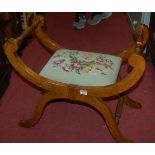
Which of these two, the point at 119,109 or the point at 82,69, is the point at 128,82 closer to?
the point at 82,69

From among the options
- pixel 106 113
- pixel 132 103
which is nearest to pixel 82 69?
pixel 106 113

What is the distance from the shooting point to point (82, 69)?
141cm

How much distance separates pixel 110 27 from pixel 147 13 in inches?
34.5

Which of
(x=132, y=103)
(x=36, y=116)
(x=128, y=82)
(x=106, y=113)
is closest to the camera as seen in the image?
(x=128, y=82)

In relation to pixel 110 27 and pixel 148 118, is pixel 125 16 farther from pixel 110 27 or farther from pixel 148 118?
pixel 148 118

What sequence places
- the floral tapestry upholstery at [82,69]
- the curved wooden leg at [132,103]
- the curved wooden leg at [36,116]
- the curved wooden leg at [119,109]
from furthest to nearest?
the curved wooden leg at [132,103] → the curved wooden leg at [119,109] → the curved wooden leg at [36,116] → the floral tapestry upholstery at [82,69]

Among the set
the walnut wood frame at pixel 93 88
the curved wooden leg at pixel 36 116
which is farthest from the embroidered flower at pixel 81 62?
the curved wooden leg at pixel 36 116

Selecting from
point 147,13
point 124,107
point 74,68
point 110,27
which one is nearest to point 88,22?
point 110,27

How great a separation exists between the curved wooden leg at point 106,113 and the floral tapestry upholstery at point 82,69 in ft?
0.30

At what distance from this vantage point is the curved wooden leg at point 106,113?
1.36m

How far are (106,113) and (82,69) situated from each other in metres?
0.27

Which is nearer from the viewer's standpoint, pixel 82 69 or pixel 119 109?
pixel 82 69

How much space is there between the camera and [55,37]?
9.18 ft

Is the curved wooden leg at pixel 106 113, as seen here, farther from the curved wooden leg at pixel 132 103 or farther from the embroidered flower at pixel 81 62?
the curved wooden leg at pixel 132 103
